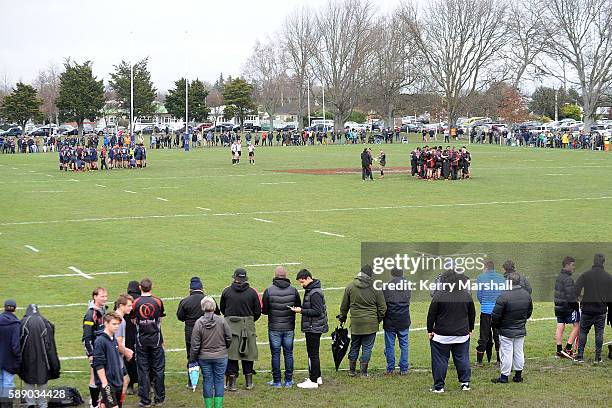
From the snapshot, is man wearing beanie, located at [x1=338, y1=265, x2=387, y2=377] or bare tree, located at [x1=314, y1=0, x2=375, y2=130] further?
bare tree, located at [x1=314, y1=0, x2=375, y2=130]

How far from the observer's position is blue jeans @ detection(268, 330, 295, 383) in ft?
40.6

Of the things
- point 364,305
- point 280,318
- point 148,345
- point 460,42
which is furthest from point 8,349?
point 460,42

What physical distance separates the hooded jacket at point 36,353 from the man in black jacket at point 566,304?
7059 millimetres

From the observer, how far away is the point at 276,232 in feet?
89.0

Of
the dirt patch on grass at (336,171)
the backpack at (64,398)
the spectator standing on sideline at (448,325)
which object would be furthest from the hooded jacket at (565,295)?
the dirt patch on grass at (336,171)

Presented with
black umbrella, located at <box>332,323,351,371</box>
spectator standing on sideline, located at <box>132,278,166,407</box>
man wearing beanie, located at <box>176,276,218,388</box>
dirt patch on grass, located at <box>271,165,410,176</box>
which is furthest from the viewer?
dirt patch on grass, located at <box>271,165,410,176</box>

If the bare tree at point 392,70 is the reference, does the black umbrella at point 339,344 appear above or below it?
below

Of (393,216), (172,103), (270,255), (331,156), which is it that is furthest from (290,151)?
(270,255)

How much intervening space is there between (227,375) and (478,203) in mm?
23807

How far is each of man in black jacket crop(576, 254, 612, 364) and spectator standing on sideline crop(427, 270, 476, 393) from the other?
7.26 feet

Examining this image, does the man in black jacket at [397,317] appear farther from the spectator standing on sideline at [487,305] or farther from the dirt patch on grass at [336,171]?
the dirt patch on grass at [336,171]

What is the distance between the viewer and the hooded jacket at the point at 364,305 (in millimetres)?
12539

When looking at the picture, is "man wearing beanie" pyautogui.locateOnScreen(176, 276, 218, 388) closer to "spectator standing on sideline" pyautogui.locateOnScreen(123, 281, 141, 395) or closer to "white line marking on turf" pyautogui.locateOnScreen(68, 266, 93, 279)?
"spectator standing on sideline" pyautogui.locateOnScreen(123, 281, 141, 395)

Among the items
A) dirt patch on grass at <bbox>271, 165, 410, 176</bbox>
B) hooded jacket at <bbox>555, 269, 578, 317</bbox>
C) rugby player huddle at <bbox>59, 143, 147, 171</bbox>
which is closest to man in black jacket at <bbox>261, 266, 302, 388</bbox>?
hooded jacket at <bbox>555, 269, 578, 317</bbox>
